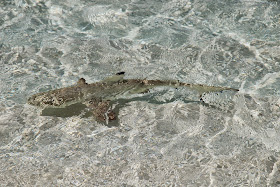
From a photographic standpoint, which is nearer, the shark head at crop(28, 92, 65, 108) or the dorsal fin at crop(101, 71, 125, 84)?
the shark head at crop(28, 92, 65, 108)

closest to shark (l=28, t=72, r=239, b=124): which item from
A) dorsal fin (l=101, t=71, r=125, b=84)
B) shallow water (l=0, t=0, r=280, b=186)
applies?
dorsal fin (l=101, t=71, r=125, b=84)

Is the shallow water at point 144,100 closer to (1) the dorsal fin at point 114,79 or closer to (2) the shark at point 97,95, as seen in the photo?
(2) the shark at point 97,95

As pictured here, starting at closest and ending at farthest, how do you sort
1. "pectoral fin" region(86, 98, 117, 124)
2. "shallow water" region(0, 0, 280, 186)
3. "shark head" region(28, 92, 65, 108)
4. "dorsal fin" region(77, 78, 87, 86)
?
1. "shallow water" region(0, 0, 280, 186)
2. "pectoral fin" region(86, 98, 117, 124)
3. "shark head" region(28, 92, 65, 108)
4. "dorsal fin" region(77, 78, 87, 86)

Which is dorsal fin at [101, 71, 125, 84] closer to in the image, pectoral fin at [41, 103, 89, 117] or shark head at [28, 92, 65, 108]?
pectoral fin at [41, 103, 89, 117]

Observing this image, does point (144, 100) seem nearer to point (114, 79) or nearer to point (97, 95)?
point (114, 79)

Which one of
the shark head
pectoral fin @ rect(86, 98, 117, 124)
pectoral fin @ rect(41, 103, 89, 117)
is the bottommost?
pectoral fin @ rect(41, 103, 89, 117)

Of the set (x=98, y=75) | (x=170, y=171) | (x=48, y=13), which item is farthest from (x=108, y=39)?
(x=170, y=171)

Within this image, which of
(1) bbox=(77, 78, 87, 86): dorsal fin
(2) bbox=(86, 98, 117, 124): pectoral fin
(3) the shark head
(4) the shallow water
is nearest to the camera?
(4) the shallow water
